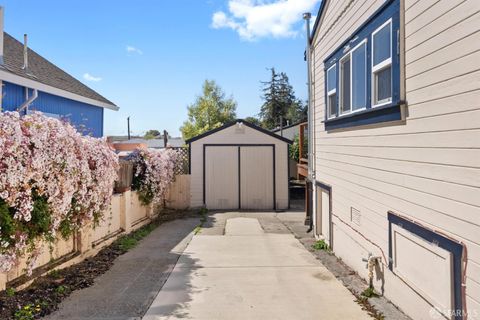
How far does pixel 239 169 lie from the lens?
1386cm

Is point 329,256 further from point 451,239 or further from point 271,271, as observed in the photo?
point 451,239

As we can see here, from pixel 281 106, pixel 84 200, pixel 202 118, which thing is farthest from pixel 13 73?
pixel 281 106

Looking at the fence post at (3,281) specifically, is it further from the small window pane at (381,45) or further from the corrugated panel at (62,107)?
the small window pane at (381,45)

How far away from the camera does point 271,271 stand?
6.04 metres

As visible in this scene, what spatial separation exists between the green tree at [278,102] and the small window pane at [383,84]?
1779 inches

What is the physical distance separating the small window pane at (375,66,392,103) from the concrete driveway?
2547mm

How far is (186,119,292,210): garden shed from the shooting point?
45.3 feet

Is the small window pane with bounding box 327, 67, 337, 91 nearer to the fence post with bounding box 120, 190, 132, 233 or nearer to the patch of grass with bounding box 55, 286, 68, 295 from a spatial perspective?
the fence post with bounding box 120, 190, 132, 233

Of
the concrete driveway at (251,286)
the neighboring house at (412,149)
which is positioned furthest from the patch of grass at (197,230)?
the neighboring house at (412,149)

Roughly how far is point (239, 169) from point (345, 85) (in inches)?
301

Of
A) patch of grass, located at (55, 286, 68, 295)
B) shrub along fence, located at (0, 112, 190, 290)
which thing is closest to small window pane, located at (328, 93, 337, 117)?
shrub along fence, located at (0, 112, 190, 290)

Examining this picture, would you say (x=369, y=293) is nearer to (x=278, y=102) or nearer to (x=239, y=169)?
(x=239, y=169)

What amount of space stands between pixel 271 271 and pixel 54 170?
348cm

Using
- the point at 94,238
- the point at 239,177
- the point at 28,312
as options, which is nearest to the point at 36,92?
the point at 94,238
